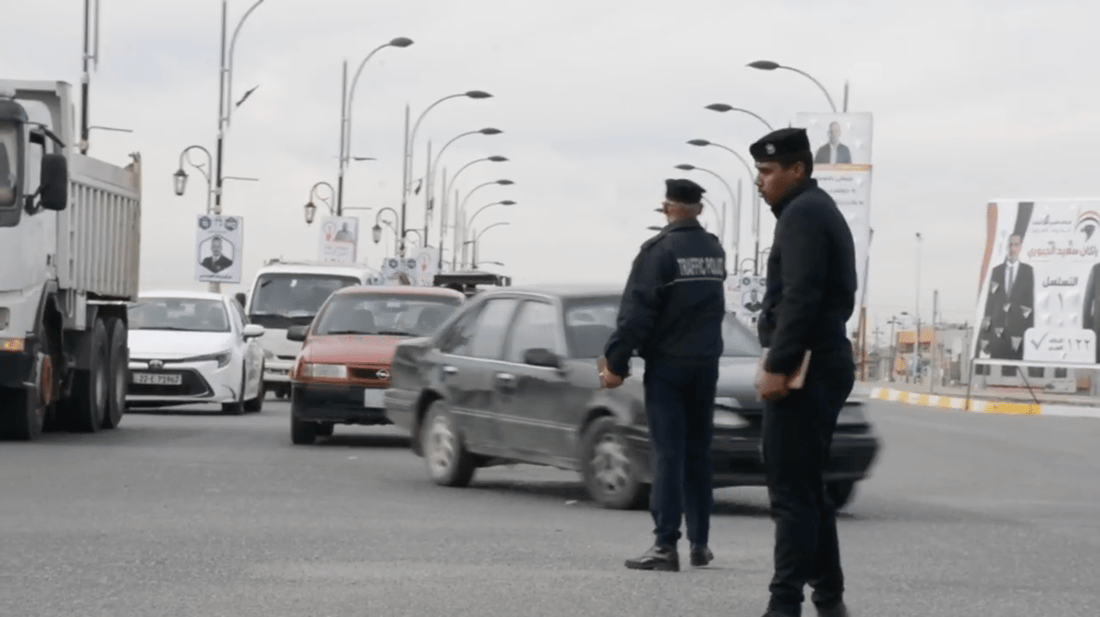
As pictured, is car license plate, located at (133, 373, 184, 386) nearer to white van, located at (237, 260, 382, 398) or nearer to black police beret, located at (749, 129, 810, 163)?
white van, located at (237, 260, 382, 398)

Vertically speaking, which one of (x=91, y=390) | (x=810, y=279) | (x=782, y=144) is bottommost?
(x=91, y=390)

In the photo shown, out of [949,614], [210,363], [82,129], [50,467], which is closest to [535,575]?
[949,614]

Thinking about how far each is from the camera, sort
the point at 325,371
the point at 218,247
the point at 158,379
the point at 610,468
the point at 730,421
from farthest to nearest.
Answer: the point at 218,247 → the point at 158,379 → the point at 325,371 → the point at 610,468 → the point at 730,421

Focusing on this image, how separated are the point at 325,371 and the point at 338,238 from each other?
40875 mm

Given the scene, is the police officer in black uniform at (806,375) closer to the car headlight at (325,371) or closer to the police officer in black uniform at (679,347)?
the police officer in black uniform at (679,347)

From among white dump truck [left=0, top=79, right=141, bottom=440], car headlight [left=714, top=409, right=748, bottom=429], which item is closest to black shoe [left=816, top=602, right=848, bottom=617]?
car headlight [left=714, top=409, right=748, bottom=429]

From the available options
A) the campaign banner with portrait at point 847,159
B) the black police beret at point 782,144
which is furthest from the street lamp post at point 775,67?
the black police beret at point 782,144

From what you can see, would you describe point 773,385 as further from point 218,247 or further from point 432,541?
point 218,247

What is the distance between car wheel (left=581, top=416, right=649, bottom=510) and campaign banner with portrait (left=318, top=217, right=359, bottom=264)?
1845 inches

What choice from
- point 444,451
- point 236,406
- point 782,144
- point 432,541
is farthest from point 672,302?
point 236,406

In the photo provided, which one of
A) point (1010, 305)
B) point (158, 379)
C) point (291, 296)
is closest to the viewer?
point (158, 379)

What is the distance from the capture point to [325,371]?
68.8 feet

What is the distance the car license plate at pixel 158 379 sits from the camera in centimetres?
2750

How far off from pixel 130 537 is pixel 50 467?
562 cm
